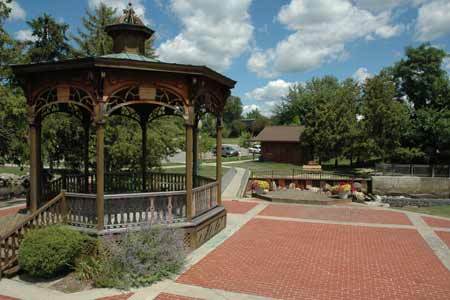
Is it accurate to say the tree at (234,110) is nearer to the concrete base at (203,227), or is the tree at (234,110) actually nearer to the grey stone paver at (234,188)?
the grey stone paver at (234,188)

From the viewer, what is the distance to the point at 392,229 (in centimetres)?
1279

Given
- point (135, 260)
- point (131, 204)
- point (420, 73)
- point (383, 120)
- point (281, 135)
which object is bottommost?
point (135, 260)

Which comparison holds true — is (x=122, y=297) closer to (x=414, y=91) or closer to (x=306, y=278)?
(x=306, y=278)

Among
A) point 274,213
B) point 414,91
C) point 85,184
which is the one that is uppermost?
point 414,91

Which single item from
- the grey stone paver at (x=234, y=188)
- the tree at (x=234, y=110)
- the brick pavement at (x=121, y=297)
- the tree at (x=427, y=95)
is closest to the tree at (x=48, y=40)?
the grey stone paver at (x=234, y=188)

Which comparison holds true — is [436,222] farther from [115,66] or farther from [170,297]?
[115,66]

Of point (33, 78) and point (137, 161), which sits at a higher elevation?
point (33, 78)

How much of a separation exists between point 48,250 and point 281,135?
1607 inches

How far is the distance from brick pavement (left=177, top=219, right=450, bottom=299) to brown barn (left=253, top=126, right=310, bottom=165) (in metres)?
32.9

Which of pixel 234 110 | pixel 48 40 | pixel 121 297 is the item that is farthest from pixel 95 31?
pixel 234 110

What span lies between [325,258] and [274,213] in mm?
6429

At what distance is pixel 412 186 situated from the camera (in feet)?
87.9

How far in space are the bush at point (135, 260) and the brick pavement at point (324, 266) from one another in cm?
57

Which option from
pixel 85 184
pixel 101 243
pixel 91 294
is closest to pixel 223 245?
pixel 101 243
